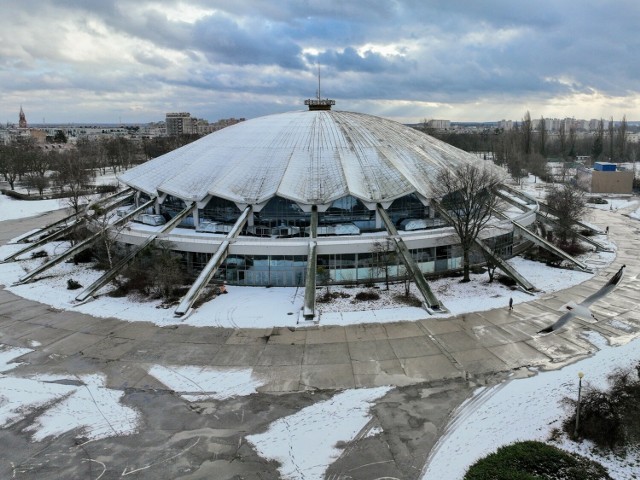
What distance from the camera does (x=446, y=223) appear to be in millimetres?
36656

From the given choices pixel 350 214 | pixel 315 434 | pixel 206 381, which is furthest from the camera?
pixel 350 214

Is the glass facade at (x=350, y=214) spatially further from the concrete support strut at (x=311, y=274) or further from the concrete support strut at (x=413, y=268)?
the concrete support strut at (x=311, y=274)

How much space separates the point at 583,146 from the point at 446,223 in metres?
139

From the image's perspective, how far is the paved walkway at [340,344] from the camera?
829 inches

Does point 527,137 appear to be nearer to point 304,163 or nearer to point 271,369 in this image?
point 304,163

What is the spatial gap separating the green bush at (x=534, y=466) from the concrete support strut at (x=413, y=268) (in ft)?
39.9

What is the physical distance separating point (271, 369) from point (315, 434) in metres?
5.24

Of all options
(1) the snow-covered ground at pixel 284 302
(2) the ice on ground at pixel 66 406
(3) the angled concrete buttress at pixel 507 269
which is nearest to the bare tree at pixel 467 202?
(3) the angled concrete buttress at pixel 507 269

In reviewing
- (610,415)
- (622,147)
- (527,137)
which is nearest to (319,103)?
(610,415)

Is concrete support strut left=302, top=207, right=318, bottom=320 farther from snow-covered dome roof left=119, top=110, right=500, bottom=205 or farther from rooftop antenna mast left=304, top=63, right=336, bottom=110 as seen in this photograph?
rooftop antenna mast left=304, top=63, right=336, bottom=110

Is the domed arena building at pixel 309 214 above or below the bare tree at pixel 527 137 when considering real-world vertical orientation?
below

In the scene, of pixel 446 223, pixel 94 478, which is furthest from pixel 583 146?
pixel 94 478

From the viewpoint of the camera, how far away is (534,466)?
14.9 m

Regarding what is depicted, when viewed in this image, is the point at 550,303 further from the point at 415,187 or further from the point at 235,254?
the point at 235,254
